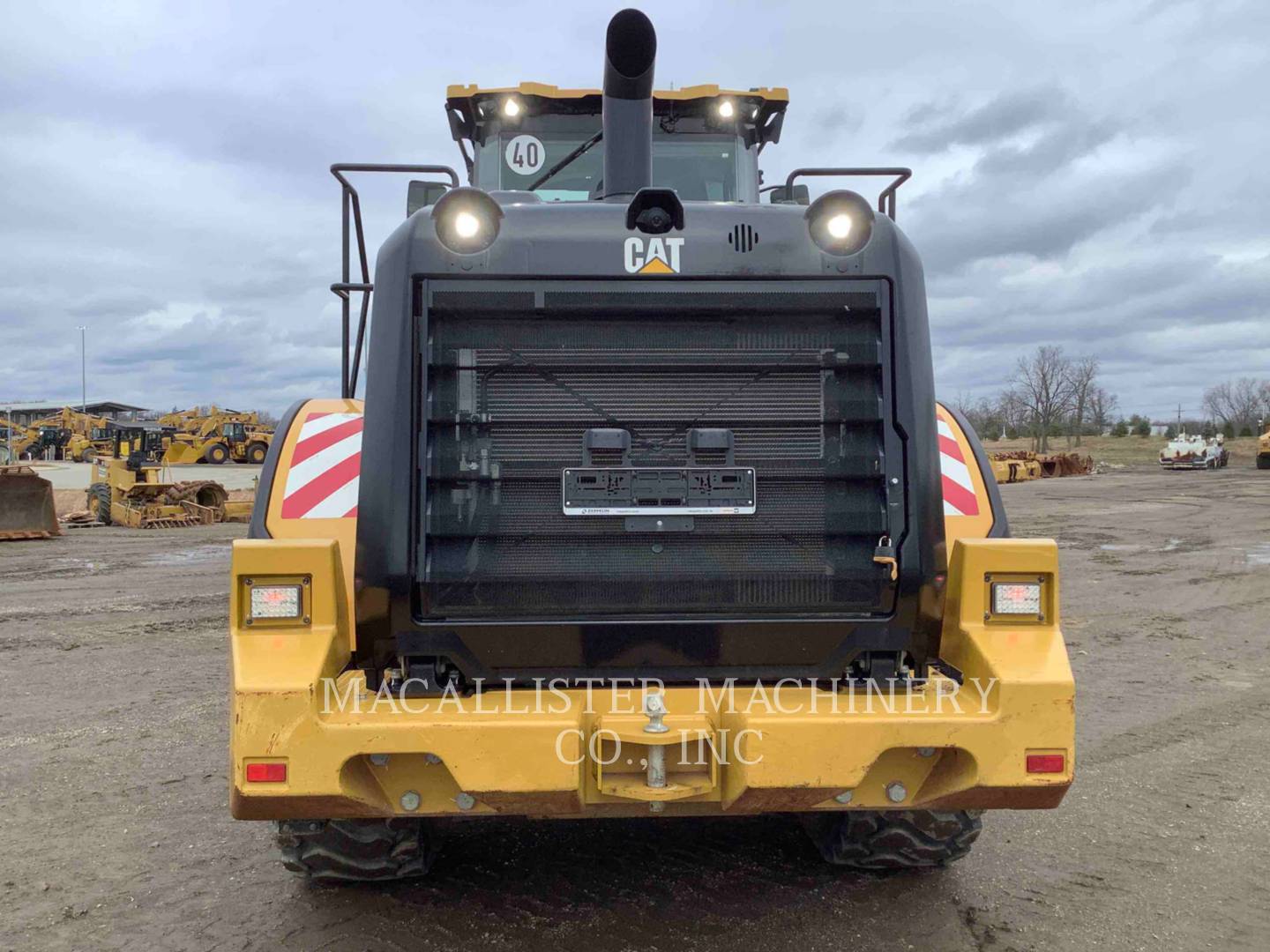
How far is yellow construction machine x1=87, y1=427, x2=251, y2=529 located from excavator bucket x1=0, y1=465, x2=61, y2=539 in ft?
8.57

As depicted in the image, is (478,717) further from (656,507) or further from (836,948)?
(836,948)

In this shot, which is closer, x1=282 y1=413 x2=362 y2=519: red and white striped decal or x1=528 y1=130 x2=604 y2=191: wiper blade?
x1=282 y1=413 x2=362 y2=519: red and white striped decal

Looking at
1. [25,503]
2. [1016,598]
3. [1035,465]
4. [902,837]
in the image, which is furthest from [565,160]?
[1035,465]

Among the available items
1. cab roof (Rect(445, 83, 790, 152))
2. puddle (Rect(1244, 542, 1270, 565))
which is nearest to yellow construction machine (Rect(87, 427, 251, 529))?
cab roof (Rect(445, 83, 790, 152))

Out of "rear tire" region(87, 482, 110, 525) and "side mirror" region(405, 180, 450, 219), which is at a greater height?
"side mirror" region(405, 180, 450, 219)

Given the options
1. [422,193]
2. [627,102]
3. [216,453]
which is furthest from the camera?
[216,453]

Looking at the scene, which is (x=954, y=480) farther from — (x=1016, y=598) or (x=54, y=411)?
(x=54, y=411)

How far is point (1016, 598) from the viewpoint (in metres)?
2.92

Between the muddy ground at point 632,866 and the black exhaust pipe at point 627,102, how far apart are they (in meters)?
2.38

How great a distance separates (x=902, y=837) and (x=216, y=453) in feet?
146

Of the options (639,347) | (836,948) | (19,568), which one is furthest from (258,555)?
(19,568)

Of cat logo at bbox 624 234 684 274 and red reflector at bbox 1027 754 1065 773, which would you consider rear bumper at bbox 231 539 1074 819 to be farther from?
cat logo at bbox 624 234 684 274

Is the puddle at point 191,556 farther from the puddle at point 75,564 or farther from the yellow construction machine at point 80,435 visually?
the yellow construction machine at point 80,435

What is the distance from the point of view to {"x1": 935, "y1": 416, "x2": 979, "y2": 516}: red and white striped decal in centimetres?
328
